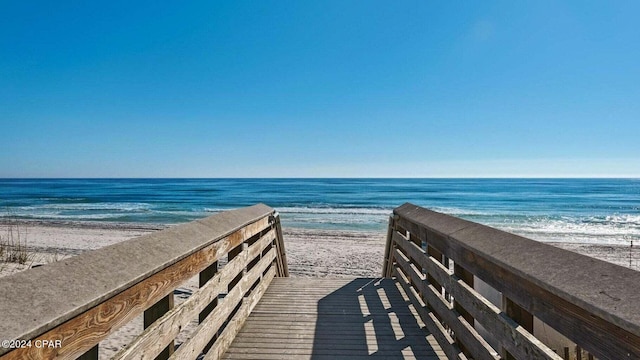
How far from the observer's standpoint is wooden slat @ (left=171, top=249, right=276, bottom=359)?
226 centimetres

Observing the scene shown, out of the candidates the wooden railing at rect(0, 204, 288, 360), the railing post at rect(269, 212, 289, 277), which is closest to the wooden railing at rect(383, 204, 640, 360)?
the wooden railing at rect(0, 204, 288, 360)

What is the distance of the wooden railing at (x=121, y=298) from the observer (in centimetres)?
111

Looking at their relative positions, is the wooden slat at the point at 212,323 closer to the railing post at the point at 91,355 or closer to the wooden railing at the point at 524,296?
the railing post at the point at 91,355

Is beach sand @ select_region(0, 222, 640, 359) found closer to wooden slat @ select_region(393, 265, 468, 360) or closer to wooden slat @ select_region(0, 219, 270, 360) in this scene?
wooden slat @ select_region(393, 265, 468, 360)

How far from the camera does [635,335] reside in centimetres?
114

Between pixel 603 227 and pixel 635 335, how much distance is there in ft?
94.2

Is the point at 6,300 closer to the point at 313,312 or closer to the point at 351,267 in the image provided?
the point at 313,312

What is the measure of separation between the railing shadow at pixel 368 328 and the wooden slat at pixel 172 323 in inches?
43.1

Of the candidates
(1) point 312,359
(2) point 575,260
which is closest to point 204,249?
(1) point 312,359

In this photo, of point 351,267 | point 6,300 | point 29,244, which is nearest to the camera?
point 6,300

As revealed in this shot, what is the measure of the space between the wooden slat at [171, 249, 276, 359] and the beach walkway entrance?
0.05ft

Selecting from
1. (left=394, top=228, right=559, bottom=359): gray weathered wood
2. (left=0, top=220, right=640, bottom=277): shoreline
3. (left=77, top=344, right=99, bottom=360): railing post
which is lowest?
(left=0, top=220, right=640, bottom=277): shoreline

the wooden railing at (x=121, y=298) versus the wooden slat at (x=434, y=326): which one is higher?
the wooden railing at (x=121, y=298)

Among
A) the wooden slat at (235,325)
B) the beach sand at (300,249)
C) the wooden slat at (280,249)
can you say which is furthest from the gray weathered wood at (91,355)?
the wooden slat at (280,249)
